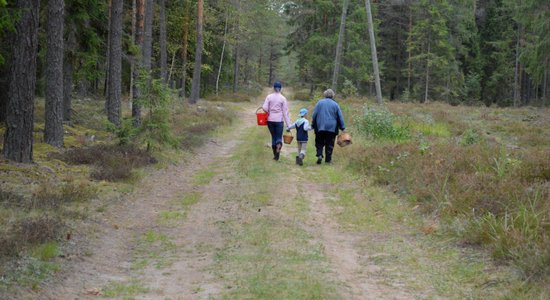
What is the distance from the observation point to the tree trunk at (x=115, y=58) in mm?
16688

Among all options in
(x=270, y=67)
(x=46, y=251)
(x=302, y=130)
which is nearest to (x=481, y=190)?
(x=46, y=251)

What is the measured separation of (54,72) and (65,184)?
4574mm

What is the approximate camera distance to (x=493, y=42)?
176 feet

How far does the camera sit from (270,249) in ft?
21.6

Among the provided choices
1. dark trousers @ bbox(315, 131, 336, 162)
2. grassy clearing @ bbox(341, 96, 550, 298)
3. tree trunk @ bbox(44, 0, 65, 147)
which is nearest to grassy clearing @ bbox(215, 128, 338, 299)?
grassy clearing @ bbox(341, 96, 550, 298)

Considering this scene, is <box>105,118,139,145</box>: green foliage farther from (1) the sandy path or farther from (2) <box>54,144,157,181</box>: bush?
(1) the sandy path

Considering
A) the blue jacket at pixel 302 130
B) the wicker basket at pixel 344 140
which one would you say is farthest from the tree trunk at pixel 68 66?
the wicker basket at pixel 344 140

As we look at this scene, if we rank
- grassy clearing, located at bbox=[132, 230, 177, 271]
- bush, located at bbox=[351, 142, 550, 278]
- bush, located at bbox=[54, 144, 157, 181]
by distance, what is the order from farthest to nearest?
1. bush, located at bbox=[54, 144, 157, 181]
2. grassy clearing, located at bbox=[132, 230, 177, 271]
3. bush, located at bbox=[351, 142, 550, 278]

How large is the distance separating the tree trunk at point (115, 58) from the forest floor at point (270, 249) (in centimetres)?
693

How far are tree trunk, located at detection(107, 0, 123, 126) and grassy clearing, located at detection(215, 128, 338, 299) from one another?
8.77m

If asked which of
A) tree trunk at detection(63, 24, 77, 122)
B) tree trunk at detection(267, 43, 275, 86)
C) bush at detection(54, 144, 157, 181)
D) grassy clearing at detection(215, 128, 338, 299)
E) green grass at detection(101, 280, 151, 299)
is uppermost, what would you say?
tree trunk at detection(267, 43, 275, 86)

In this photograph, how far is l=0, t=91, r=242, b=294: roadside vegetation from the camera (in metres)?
5.78

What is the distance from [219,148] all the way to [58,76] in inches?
248

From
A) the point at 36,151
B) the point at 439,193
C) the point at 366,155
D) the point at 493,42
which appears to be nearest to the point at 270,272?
the point at 439,193
